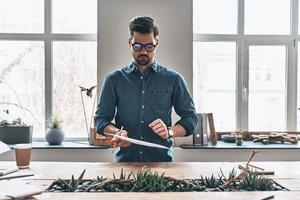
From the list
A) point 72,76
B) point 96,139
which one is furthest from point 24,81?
point 96,139

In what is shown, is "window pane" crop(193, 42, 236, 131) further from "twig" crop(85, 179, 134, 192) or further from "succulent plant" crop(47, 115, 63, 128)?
"twig" crop(85, 179, 134, 192)

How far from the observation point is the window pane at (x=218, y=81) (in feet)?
12.8

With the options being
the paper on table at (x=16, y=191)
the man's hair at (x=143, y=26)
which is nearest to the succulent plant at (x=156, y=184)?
the paper on table at (x=16, y=191)

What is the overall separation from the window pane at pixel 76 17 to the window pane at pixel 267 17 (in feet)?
5.31

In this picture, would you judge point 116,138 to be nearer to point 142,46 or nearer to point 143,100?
point 143,100

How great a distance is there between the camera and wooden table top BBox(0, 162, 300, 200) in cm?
153

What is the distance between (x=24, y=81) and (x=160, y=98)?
6.81ft

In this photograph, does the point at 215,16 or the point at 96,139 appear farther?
the point at 215,16

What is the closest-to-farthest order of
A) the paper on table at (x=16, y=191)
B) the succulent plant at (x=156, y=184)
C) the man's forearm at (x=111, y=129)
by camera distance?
the paper on table at (x=16, y=191) → the succulent plant at (x=156, y=184) → the man's forearm at (x=111, y=129)

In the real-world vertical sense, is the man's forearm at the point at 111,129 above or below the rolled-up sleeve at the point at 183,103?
below

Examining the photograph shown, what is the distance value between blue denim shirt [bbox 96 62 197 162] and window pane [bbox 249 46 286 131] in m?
1.78

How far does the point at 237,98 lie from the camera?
154 inches

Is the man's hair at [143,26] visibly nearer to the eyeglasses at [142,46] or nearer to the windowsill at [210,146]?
the eyeglasses at [142,46]

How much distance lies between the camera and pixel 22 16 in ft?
12.7
